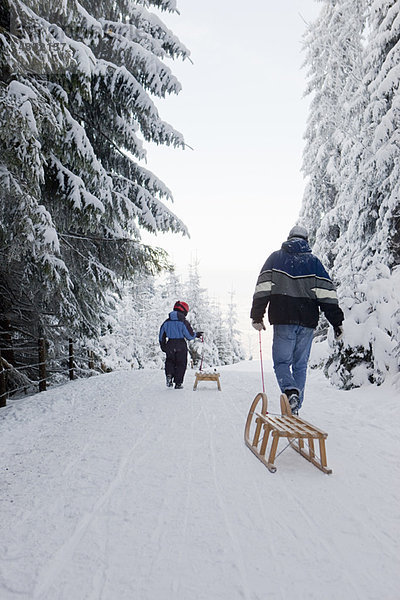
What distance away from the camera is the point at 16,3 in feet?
16.8

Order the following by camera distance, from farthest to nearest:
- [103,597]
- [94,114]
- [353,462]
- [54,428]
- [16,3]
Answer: [94,114], [54,428], [16,3], [353,462], [103,597]

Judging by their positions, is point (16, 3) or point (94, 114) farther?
point (94, 114)

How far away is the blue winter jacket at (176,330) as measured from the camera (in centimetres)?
935

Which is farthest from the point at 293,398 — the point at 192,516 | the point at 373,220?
the point at 373,220

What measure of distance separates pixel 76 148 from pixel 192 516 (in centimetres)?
603

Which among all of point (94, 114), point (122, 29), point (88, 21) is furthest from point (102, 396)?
point (122, 29)

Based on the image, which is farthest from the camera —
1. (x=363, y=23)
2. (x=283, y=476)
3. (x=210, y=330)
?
(x=210, y=330)

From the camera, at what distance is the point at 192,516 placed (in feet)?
8.79

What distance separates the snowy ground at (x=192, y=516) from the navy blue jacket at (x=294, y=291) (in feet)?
5.09

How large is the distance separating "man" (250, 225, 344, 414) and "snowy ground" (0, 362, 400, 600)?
3.31ft

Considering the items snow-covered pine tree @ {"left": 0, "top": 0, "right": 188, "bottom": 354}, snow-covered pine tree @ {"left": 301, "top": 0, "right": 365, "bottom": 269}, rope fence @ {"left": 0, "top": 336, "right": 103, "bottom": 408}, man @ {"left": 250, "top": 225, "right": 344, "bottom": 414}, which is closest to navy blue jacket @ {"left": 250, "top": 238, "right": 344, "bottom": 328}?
man @ {"left": 250, "top": 225, "right": 344, "bottom": 414}

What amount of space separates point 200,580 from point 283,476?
1.59 m

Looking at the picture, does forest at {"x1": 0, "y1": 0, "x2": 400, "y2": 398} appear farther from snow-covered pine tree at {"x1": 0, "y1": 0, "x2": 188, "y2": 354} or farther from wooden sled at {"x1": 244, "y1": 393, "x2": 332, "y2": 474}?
wooden sled at {"x1": 244, "y1": 393, "x2": 332, "y2": 474}

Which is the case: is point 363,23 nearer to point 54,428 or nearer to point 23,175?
point 23,175
